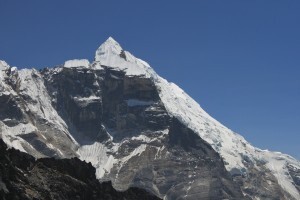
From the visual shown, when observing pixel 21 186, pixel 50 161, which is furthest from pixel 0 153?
pixel 50 161

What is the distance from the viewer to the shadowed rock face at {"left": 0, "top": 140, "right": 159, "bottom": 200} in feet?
398

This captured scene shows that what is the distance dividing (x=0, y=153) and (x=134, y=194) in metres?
51.4

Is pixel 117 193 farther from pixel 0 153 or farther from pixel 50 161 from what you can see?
pixel 0 153

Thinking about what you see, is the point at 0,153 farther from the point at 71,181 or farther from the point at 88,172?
the point at 88,172

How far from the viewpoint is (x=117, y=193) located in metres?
162

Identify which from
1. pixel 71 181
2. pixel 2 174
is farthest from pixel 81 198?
pixel 2 174

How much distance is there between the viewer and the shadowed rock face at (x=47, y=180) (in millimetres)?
121312

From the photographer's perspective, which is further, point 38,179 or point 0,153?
point 38,179

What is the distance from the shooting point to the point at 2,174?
118000mm

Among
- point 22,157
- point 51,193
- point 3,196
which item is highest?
point 22,157

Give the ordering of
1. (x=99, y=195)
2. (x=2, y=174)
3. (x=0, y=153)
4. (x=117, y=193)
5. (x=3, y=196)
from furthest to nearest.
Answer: (x=117, y=193), (x=99, y=195), (x=0, y=153), (x=2, y=174), (x=3, y=196)

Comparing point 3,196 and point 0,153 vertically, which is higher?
point 0,153

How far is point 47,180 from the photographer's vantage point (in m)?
139

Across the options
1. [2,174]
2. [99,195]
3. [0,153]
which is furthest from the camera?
[99,195]
